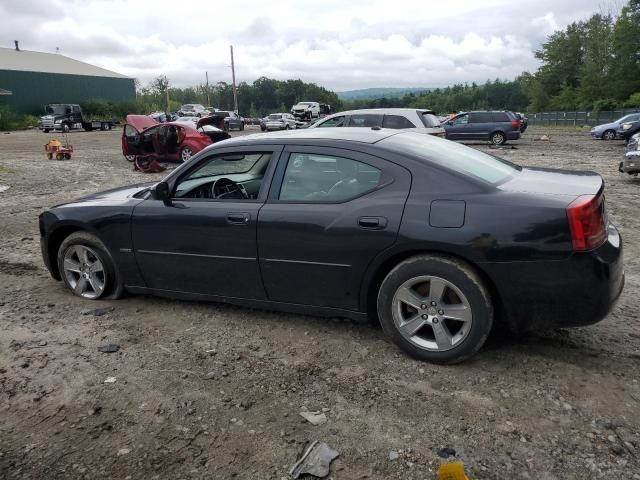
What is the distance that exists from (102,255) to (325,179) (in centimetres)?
219

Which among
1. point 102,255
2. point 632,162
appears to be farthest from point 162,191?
point 632,162

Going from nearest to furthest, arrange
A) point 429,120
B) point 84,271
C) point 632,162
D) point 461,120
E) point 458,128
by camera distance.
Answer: point 84,271 → point 632,162 → point 429,120 → point 458,128 → point 461,120

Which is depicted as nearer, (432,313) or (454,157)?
(432,313)

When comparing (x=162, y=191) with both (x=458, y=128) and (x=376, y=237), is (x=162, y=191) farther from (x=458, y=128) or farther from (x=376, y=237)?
(x=458, y=128)

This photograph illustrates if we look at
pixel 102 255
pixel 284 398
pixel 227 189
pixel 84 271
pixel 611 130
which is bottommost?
pixel 284 398

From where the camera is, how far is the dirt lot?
8.46 feet

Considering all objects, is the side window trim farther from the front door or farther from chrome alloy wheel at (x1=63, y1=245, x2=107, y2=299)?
chrome alloy wheel at (x1=63, y1=245, x2=107, y2=299)

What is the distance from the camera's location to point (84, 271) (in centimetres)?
474

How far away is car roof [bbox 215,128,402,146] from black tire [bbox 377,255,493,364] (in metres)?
1.01

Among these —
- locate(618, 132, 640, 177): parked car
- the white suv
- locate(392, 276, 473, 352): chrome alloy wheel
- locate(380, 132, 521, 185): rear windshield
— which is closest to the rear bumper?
locate(392, 276, 473, 352): chrome alloy wheel

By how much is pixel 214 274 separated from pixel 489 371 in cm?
210

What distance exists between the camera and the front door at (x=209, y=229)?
12.8ft

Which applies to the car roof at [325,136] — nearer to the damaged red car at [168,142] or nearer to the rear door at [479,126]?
the damaged red car at [168,142]

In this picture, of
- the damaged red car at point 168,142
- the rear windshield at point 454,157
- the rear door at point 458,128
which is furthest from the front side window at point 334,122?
the rear door at point 458,128
